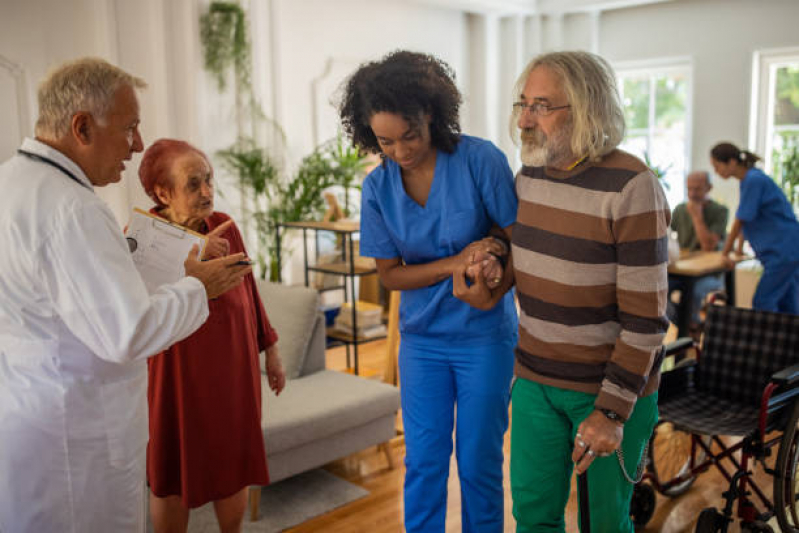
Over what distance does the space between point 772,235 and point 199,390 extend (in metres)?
3.85

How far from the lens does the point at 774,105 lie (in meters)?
6.61

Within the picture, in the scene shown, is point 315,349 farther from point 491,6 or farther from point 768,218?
point 491,6

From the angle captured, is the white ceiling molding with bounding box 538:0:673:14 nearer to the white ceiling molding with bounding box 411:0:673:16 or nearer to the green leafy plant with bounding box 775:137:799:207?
the white ceiling molding with bounding box 411:0:673:16

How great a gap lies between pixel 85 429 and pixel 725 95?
6.86 metres

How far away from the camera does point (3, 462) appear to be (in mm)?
1386

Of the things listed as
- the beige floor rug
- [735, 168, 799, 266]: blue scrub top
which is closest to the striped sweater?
the beige floor rug

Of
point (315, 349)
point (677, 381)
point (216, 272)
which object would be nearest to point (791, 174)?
point (677, 381)

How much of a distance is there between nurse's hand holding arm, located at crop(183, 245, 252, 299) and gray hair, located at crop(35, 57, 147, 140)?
36 centimetres

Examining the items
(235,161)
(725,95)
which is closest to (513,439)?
(235,161)

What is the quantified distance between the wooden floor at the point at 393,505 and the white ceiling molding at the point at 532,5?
16.3ft

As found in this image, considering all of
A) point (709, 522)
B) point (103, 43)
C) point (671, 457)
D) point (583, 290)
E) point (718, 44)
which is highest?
point (718, 44)

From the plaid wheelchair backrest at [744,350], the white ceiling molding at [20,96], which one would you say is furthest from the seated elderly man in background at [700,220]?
the white ceiling molding at [20,96]

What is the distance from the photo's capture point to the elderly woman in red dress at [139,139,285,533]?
1979mm

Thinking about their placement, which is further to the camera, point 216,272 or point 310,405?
point 310,405
